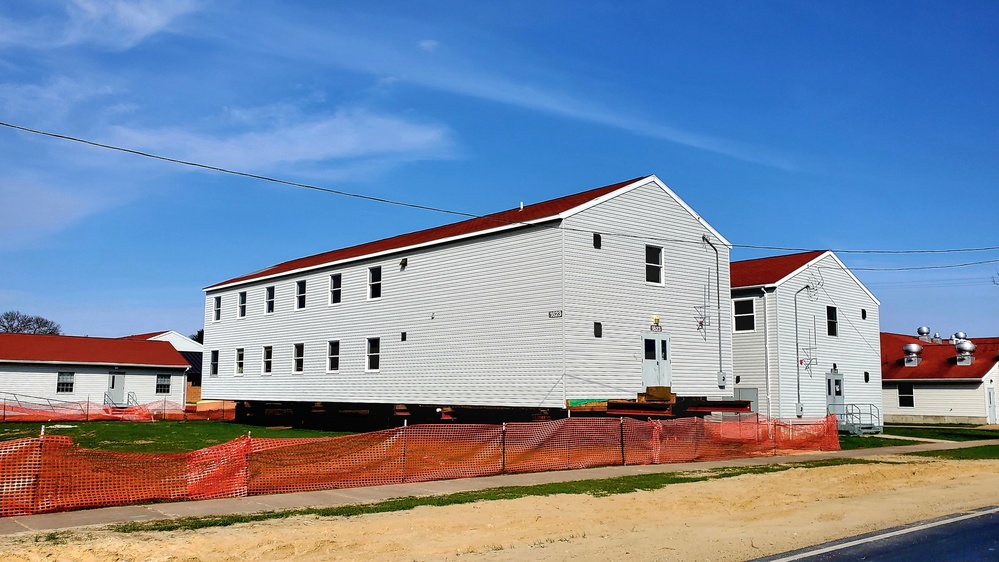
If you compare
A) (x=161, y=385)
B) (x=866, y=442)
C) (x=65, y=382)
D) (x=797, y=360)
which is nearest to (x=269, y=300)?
(x=65, y=382)

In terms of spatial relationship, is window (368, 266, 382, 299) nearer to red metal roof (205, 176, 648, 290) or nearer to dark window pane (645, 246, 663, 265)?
red metal roof (205, 176, 648, 290)

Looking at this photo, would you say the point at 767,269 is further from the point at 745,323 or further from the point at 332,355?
the point at 332,355

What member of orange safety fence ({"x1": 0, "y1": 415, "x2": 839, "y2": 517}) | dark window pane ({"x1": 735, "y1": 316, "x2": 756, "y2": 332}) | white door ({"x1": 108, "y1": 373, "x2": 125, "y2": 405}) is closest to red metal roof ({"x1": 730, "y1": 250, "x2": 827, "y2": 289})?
dark window pane ({"x1": 735, "y1": 316, "x2": 756, "y2": 332})

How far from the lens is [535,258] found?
27.2 metres

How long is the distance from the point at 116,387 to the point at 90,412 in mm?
4929

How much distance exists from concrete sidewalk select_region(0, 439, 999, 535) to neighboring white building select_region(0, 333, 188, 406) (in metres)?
41.1

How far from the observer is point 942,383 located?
5050 centimetres

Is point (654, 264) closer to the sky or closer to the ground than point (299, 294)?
closer to the sky

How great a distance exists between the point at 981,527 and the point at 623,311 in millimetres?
15929

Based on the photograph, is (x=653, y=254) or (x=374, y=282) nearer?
(x=653, y=254)

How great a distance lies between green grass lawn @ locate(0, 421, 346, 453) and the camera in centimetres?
2691

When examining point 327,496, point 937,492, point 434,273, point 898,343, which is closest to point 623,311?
point 434,273

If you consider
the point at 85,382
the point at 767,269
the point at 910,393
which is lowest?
the point at 910,393

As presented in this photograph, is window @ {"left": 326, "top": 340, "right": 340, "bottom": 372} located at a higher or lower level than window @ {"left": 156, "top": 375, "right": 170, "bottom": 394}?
higher
